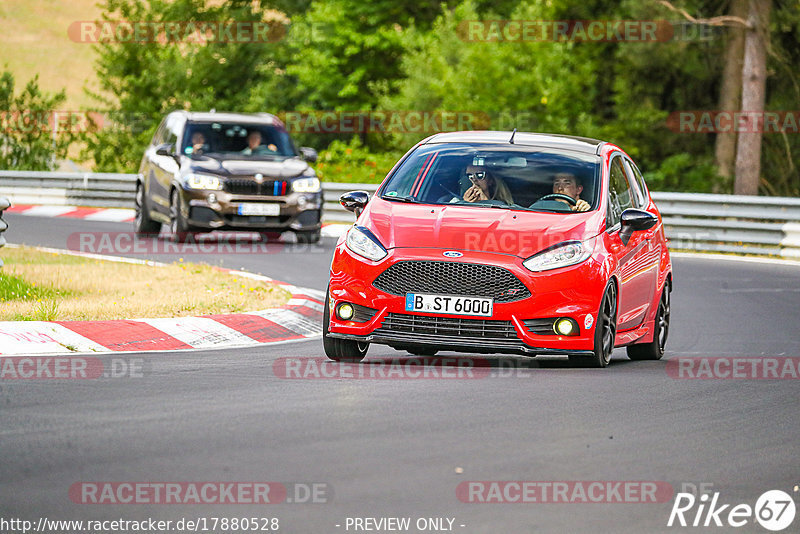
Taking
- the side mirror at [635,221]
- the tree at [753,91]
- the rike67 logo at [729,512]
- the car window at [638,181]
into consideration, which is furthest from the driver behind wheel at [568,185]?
the tree at [753,91]

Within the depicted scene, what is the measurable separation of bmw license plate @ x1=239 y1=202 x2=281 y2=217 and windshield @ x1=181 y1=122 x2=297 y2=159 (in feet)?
3.49

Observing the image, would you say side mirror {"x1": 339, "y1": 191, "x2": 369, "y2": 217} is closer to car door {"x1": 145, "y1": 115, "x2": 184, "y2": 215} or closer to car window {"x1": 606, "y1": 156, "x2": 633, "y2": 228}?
car window {"x1": 606, "y1": 156, "x2": 633, "y2": 228}

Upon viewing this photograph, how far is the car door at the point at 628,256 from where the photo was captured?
10.5 metres

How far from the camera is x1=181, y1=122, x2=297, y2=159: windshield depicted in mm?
21812

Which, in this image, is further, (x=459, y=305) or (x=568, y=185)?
(x=568, y=185)

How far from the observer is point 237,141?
22219 mm

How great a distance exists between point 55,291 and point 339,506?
339 inches

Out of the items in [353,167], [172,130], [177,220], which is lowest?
A: [353,167]

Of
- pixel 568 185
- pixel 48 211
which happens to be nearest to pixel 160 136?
pixel 48 211

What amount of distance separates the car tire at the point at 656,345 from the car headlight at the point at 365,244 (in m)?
2.70

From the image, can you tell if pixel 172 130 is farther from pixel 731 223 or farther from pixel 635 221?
pixel 635 221

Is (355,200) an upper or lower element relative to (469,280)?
upper

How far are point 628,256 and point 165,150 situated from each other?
12.2 meters

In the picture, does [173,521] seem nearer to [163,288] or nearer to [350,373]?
[350,373]
